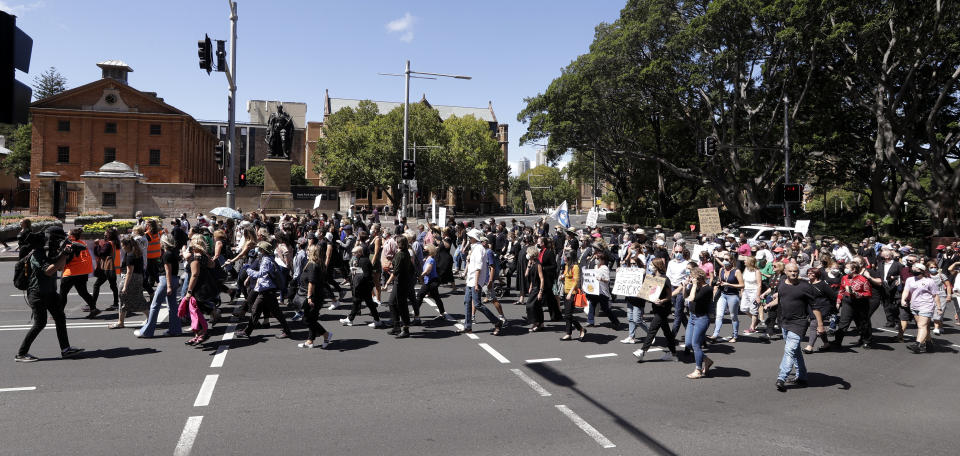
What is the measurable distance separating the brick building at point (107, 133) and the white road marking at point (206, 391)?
203ft

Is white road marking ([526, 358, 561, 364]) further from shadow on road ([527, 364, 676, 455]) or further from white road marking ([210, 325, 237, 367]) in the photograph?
white road marking ([210, 325, 237, 367])

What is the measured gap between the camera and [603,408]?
6.54 meters

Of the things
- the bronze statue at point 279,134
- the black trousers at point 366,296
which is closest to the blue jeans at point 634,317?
the black trousers at point 366,296

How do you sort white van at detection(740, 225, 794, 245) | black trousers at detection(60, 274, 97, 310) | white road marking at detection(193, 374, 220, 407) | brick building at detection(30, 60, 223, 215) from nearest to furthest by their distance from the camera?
1. white road marking at detection(193, 374, 220, 407)
2. black trousers at detection(60, 274, 97, 310)
3. white van at detection(740, 225, 794, 245)
4. brick building at detection(30, 60, 223, 215)

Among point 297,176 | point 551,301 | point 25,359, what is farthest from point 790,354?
point 297,176

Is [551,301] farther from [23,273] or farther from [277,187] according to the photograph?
[277,187]

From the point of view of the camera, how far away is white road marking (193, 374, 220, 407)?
6.45 m

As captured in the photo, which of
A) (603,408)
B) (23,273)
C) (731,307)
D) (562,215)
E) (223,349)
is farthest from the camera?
(562,215)

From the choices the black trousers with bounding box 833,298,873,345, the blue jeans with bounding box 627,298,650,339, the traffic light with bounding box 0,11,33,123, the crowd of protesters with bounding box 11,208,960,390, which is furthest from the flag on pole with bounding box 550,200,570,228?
the traffic light with bounding box 0,11,33,123

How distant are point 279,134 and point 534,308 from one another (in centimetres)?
2737

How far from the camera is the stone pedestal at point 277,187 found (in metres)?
33.8

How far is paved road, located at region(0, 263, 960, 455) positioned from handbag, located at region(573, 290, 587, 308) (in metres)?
0.79

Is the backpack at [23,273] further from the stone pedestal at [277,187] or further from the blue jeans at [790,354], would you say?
the stone pedestal at [277,187]

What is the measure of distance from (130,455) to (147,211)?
4100cm
